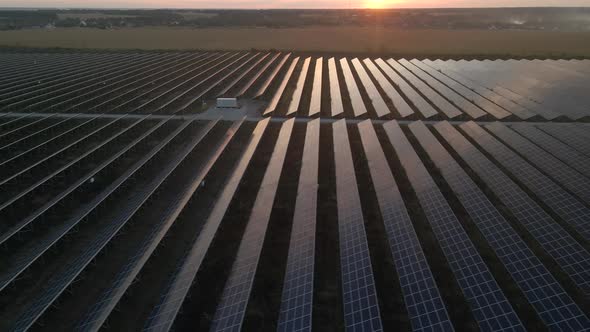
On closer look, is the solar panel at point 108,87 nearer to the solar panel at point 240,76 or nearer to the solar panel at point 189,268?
the solar panel at point 240,76

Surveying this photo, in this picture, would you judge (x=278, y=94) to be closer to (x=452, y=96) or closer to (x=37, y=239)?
(x=452, y=96)

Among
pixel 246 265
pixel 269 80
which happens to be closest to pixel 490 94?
pixel 269 80

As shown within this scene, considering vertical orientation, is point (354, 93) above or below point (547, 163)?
above

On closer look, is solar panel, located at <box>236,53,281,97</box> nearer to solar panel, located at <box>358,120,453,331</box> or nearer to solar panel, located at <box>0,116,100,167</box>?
solar panel, located at <box>0,116,100,167</box>

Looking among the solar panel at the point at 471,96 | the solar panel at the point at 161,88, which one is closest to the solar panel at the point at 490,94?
the solar panel at the point at 471,96

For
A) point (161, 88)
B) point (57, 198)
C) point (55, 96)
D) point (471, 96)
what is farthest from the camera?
point (161, 88)

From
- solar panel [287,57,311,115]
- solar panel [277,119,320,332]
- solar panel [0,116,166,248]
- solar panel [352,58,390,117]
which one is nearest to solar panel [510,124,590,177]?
solar panel [352,58,390,117]

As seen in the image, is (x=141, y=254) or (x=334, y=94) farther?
(x=334, y=94)
